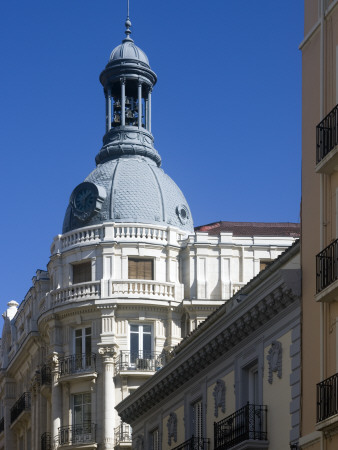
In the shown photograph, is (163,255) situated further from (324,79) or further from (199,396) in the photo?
(324,79)

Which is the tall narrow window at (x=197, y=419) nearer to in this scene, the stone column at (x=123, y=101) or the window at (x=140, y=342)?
the window at (x=140, y=342)

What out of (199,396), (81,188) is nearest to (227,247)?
(81,188)

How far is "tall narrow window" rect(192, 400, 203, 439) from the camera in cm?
4284

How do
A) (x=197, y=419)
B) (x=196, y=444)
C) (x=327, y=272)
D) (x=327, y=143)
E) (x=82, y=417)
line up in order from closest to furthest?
(x=327, y=272) < (x=327, y=143) < (x=196, y=444) < (x=197, y=419) < (x=82, y=417)

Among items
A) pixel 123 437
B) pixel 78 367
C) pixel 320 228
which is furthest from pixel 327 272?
pixel 78 367

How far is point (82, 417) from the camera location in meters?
73.9

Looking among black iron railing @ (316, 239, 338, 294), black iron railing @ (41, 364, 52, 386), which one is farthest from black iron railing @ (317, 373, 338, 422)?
black iron railing @ (41, 364, 52, 386)

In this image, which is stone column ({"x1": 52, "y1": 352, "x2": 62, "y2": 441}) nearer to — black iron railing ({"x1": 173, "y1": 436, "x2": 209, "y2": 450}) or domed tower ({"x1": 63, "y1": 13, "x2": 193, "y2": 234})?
domed tower ({"x1": 63, "y1": 13, "x2": 193, "y2": 234})

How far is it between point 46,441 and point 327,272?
47619 mm

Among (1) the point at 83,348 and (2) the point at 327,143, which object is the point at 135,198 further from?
(2) the point at 327,143

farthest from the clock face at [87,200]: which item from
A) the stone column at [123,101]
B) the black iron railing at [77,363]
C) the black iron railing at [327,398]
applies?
the black iron railing at [327,398]

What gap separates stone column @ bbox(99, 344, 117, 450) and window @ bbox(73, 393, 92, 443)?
4.39ft

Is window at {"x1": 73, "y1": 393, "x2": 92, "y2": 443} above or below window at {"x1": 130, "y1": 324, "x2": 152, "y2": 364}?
below

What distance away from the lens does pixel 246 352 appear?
3800 centimetres
